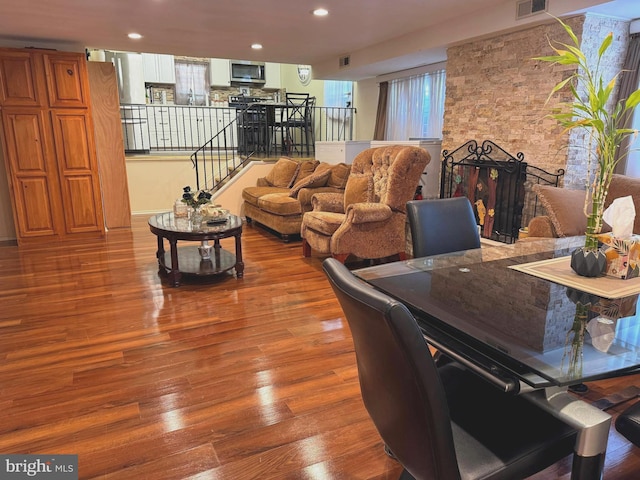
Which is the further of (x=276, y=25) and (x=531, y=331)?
(x=276, y=25)

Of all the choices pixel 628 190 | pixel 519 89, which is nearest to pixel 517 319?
pixel 628 190

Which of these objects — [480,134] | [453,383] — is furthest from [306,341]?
[480,134]

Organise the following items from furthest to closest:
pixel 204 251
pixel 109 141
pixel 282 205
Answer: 1. pixel 109 141
2. pixel 282 205
3. pixel 204 251

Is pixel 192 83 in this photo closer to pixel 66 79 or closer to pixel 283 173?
pixel 283 173

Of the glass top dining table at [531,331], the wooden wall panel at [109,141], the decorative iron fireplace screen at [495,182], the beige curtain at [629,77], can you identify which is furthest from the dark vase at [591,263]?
the wooden wall panel at [109,141]

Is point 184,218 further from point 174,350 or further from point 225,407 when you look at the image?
point 225,407

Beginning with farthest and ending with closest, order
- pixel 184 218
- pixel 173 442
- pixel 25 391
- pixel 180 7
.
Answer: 1. pixel 184 218
2. pixel 180 7
3. pixel 25 391
4. pixel 173 442

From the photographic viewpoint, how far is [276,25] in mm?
4496

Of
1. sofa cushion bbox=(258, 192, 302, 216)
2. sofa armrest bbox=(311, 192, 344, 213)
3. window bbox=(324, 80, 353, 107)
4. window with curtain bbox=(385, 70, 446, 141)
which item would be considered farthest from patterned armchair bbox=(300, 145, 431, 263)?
window bbox=(324, 80, 353, 107)

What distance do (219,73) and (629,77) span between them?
8549 mm

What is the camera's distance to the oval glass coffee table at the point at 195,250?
11.8 ft

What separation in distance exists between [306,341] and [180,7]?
10.2 feet

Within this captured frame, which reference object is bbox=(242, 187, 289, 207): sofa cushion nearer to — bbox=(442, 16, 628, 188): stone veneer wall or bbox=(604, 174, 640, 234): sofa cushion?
bbox=(442, 16, 628, 188): stone veneer wall

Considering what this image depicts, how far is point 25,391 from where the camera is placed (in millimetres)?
2209
